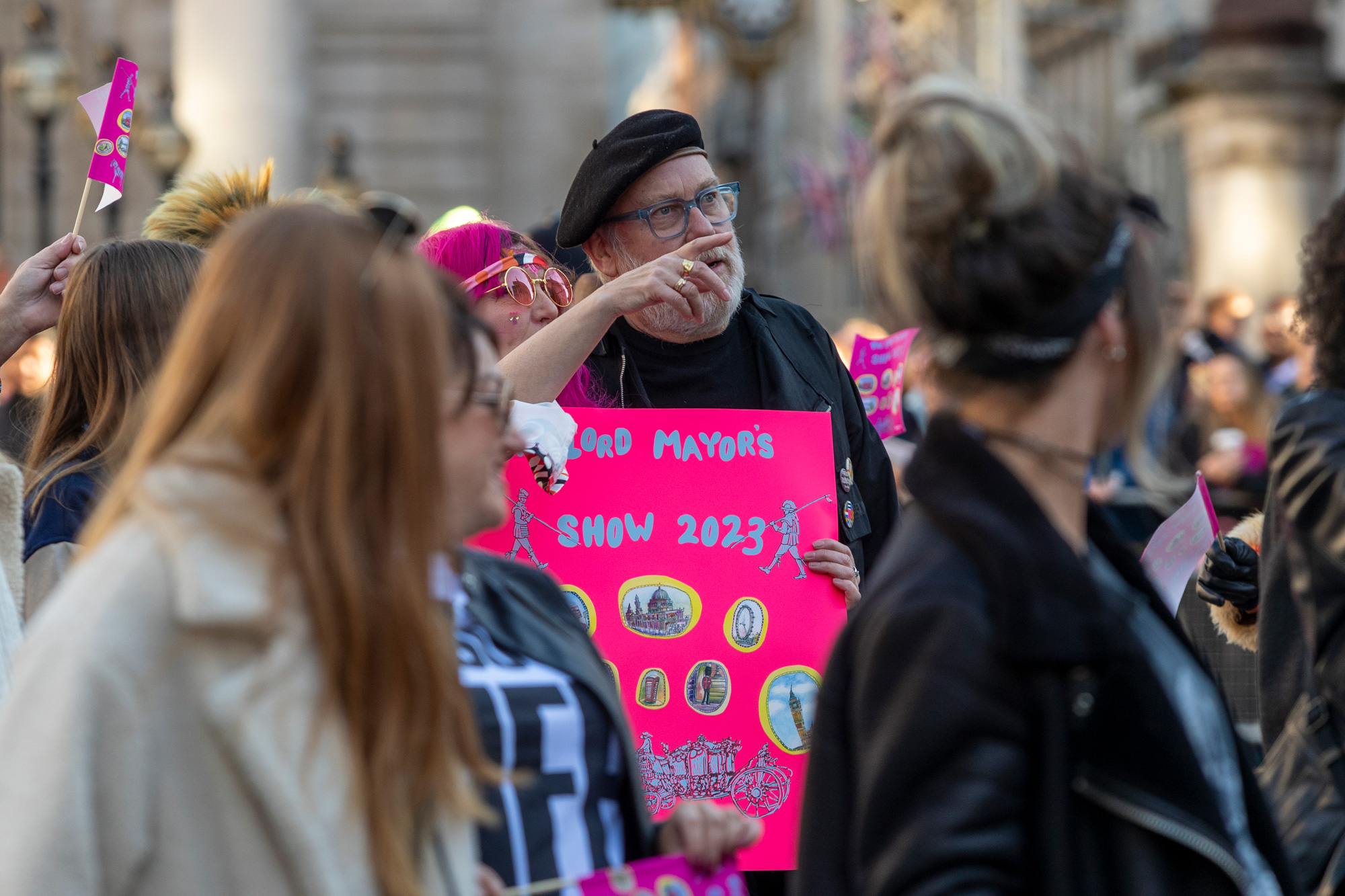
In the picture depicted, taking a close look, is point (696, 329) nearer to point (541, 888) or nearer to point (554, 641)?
point (554, 641)

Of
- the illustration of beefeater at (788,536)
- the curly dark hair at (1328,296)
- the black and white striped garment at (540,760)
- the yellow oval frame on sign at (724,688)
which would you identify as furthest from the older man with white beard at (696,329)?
the black and white striped garment at (540,760)

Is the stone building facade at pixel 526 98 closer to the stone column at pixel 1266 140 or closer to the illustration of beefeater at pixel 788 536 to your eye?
the stone column at pixel 1266 140

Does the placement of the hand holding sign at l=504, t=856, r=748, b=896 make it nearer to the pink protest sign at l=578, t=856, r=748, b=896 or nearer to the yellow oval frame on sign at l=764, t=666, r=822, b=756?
the pink protest sign at l=578, t=856, r=748, b=896

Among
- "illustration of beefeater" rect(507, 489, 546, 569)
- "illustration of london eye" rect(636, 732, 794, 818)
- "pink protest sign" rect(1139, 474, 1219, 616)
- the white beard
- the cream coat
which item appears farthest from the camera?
the white beard

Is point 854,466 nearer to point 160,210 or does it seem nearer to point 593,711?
point 593,711

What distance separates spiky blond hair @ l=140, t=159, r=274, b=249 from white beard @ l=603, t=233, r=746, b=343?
117 centimetres

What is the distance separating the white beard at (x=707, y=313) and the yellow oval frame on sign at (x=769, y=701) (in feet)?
2.68

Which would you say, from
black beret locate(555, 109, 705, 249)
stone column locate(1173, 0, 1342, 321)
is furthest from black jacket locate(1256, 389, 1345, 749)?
stone column locate(1173, 0, 1342, 321)

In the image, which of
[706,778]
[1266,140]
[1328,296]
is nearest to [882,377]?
[706,778]

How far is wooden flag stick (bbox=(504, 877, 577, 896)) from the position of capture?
2.08 m

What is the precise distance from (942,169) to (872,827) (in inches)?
33.6

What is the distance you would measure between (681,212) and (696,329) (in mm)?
287

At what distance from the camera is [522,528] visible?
3363 mm

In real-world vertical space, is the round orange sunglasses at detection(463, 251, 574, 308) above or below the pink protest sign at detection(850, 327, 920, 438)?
above
